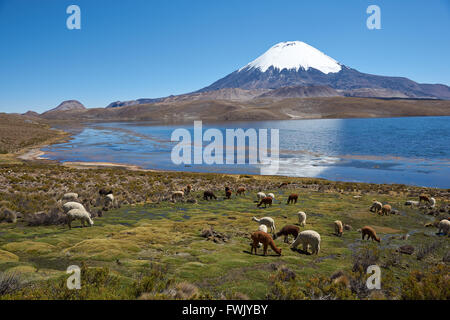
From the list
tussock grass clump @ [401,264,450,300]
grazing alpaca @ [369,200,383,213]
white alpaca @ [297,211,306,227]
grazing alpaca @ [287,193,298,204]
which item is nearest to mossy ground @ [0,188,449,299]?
white alpaca @ [297,211,306,227]

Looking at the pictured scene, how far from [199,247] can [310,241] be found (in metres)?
5.21

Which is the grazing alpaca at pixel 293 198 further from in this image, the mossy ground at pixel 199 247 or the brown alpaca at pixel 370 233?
the brown alpaca at pixel 370 233

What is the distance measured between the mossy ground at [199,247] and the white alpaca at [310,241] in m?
0.41

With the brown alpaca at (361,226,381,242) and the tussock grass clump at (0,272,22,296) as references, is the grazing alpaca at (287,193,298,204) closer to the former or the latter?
the brown alpaca at (361,226,381,242)

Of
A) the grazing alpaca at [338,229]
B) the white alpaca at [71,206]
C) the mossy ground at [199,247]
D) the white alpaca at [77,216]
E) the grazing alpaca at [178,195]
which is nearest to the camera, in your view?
the mossy ground at [199,247]

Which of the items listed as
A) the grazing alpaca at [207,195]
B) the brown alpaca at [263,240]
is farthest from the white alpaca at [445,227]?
the grazing alpaca at [207,195]

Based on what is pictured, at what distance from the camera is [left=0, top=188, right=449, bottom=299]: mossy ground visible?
933cm

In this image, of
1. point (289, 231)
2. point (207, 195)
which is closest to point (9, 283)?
point (289, 231)

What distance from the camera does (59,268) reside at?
9328 mm

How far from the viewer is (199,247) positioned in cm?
1252

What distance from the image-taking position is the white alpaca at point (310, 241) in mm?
12312

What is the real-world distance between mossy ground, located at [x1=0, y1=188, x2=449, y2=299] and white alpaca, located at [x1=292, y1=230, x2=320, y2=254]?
0.41 m

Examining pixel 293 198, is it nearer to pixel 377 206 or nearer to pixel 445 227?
pixel 377 206

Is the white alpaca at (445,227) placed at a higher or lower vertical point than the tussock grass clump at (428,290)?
lower
